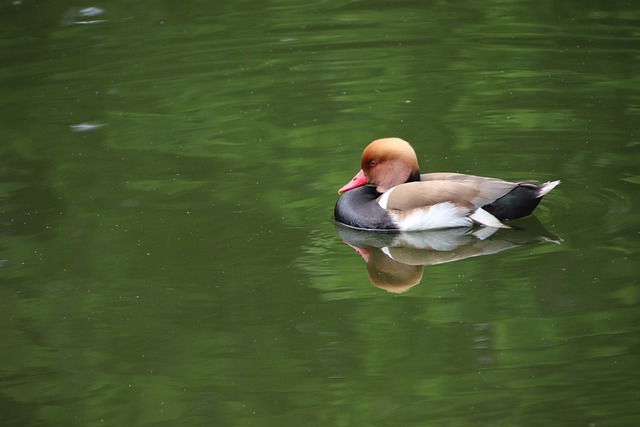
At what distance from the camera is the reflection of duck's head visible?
7.19 meters

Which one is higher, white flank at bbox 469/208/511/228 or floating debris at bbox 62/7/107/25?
white flank at bbox 469/208/511/228

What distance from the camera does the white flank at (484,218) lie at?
781 centimetres

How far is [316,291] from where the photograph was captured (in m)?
7.06

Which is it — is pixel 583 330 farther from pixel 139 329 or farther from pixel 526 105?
pixel 526 105

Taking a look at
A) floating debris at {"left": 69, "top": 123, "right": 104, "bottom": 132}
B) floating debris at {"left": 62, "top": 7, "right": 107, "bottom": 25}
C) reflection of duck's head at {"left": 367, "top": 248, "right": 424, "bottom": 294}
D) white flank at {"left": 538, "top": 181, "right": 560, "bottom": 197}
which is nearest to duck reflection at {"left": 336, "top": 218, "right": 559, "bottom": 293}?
reflection of duck's head at {"left": 367, "top": 248, "right": 424, "bottom": 294}

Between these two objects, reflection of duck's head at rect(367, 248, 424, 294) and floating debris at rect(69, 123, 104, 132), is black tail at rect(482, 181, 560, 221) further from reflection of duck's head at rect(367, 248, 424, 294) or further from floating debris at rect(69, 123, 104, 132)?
floating debris at rect(69, 123, 104, 132)

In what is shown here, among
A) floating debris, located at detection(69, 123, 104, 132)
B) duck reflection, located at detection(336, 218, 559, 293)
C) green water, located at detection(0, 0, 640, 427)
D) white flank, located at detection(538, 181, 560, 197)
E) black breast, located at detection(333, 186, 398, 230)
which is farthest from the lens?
floating debris, located at detection(69, 123, 104, 132)

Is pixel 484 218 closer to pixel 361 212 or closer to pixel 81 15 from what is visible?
pixel 361 212

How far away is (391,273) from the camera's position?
24.3 feet

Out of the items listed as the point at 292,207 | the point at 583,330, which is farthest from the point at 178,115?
the point at 583,330

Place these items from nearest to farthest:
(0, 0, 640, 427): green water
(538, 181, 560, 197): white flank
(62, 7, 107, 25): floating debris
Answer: (0, 0, 640, 427): green water, (538, 181, 560, 197): white flank, (62, 7, 107, 25): floating debris

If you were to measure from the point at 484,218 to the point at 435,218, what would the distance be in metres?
0.33

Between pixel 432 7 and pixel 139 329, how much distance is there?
27.6ft

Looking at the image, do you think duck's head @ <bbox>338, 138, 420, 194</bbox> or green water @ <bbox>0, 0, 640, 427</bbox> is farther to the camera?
duck's head @ <bbox>338, 138, 420, 194</bbox>
